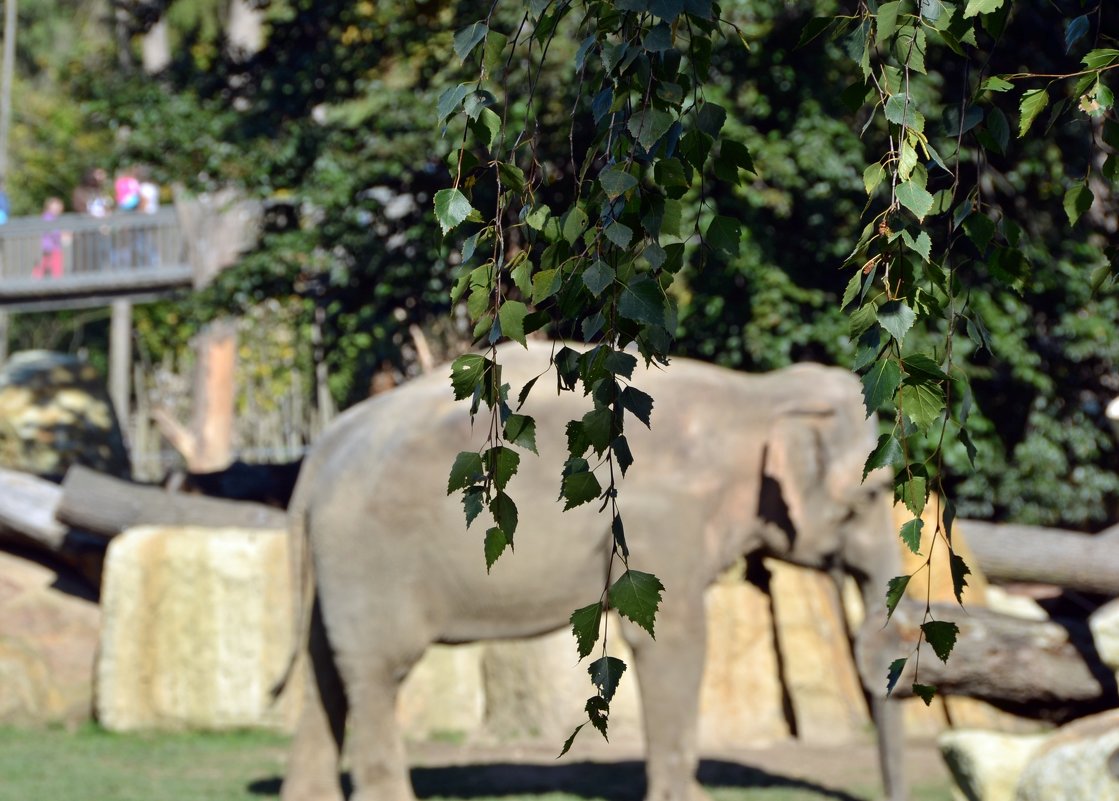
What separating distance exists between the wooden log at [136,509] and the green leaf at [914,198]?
8714mm

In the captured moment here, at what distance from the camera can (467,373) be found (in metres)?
2.21

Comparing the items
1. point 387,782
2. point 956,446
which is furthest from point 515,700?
point 956,446

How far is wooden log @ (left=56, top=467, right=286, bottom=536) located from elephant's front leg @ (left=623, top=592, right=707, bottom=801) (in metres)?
4.35

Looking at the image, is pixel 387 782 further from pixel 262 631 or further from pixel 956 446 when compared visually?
pixel 956 446

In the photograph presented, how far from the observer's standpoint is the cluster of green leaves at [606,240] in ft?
6.82

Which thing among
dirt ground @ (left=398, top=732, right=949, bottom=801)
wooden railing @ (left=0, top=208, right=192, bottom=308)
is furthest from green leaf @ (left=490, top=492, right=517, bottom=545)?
wooden railing @ (left=0, top=208, right=192, bottom=308)

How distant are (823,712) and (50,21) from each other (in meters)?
32.0

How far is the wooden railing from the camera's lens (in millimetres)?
18688

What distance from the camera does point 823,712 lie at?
9102 mm

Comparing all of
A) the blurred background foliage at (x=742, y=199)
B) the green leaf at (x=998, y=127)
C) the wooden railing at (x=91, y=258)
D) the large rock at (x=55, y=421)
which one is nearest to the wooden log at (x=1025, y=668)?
the blurred background foliage at (x=742, y=199)

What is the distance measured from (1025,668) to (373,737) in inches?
112

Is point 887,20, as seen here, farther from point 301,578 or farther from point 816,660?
point 816,660

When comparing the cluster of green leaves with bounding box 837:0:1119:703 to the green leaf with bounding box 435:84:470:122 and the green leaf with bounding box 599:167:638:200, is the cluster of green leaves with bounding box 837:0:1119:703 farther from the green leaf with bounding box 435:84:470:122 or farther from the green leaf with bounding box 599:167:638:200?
the green leaf with bounding box 435:84:470:122

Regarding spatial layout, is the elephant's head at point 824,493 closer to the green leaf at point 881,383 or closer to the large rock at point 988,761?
the large rock at point 988,761
